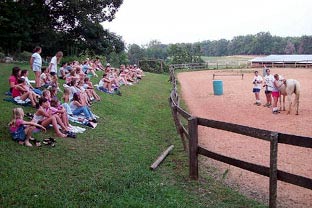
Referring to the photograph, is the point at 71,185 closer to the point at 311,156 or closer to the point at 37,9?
the point at 311,156

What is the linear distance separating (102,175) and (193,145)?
5.87 feet

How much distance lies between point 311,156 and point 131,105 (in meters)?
8.60

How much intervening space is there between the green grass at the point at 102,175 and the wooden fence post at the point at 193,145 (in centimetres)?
19

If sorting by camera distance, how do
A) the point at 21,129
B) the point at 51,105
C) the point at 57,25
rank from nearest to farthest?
the point at 21,129 → the point at 51,105 → the point at 57,25

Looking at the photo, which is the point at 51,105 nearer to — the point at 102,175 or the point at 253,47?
the point at 102,175

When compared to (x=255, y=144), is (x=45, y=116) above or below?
above

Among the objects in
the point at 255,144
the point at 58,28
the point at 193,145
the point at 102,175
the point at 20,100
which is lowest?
the point at 255,144

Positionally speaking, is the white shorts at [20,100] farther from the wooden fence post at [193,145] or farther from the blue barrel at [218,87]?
the blue barrel at [218,87]

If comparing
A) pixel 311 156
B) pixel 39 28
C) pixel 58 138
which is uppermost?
pixel 39 28

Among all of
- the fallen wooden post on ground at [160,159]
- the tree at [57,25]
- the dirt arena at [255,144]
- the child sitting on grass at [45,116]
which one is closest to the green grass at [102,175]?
the fallen wooden post on ground at [160,159]

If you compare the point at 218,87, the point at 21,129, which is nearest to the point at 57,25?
the point at 218,87

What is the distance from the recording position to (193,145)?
6.68 meters

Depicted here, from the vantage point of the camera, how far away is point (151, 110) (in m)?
15.5

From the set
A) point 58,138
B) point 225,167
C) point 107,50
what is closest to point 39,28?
point 107,50
